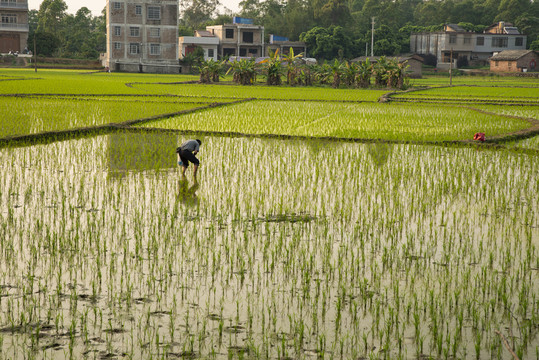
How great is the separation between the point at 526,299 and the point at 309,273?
116 centimetres

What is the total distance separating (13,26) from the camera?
140 feet

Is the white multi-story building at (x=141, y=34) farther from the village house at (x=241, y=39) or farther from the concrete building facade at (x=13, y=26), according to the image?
the concrete building facade at (x=13, y=26)

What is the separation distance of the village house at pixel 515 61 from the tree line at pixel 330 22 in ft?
8.50

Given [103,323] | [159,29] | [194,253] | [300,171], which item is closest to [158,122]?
[300,171]

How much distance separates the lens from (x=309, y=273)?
145 inches

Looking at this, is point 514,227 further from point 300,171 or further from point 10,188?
point 10,188

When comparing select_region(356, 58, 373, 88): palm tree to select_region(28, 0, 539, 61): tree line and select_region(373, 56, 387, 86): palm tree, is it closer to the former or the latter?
select_region(373, 56, 387, 86): palm tree

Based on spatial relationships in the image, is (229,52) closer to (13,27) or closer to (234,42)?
(234,42)

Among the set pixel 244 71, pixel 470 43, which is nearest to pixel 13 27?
pixel 244 71

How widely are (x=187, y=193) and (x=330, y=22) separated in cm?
4781

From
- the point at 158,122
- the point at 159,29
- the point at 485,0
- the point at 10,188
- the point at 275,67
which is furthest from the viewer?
the point at 485,0

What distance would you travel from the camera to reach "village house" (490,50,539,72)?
40.7 m

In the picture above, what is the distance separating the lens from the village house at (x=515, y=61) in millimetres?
40719

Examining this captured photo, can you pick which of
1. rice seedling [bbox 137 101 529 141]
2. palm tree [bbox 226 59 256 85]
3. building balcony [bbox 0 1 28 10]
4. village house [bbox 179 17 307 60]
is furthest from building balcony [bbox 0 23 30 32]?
rice seedling [bbox 137 101 529 141]
